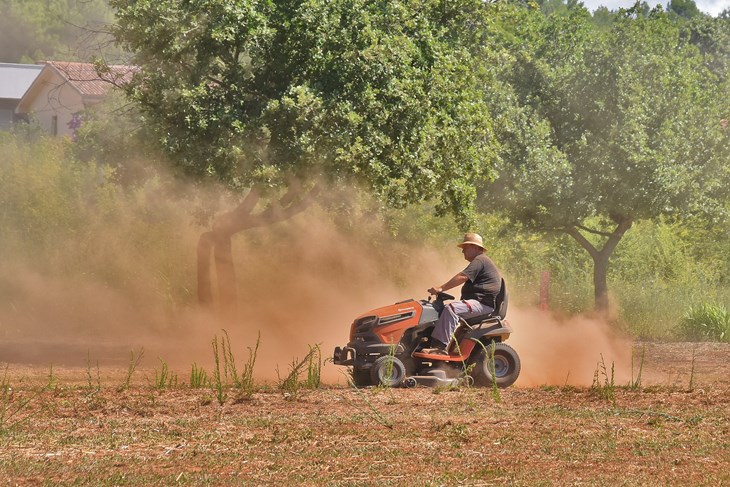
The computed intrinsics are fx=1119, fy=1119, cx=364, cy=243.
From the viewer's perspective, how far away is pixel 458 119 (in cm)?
2123

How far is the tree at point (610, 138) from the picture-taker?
2772 centimetres

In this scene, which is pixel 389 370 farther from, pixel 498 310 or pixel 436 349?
pixel 498 310

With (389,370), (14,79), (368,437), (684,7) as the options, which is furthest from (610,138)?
(684,7)

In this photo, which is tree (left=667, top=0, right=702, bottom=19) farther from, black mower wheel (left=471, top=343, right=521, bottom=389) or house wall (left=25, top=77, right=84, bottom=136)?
black mower wheel (left=471, top=343, right=521, bottom=389)

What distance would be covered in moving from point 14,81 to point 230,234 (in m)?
58.3

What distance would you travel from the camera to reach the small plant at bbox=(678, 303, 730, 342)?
2753cm

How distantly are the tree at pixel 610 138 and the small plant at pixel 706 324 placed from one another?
2400 millimetres

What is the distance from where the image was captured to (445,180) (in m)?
21.3

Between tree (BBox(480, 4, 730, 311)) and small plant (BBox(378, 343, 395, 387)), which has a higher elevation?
tree (BBox(480, 4, 730, 311))

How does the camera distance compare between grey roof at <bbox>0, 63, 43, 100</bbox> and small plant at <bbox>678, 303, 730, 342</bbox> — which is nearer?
small plant at <bbox>678, 303, 730, 342</bbox>

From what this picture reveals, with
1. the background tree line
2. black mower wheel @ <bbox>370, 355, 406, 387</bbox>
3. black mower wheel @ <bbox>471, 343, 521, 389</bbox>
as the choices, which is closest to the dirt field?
black mower wheel @ <bbox>370, 355, 406, 387</bbox>

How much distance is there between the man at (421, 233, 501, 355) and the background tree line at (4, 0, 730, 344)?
15.8 feet

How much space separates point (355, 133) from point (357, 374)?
5.92 metres

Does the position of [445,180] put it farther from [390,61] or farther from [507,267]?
[507,267]
